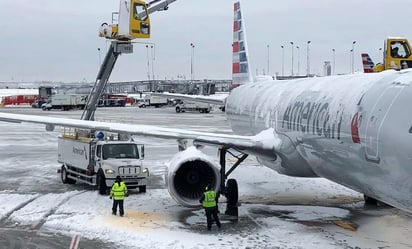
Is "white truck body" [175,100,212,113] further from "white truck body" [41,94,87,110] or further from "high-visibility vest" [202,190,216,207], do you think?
"high-visibility vest" [202,190,216,207]

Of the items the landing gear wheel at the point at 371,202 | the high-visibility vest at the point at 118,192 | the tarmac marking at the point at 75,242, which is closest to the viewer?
the tarmac marking at the point at 75,242

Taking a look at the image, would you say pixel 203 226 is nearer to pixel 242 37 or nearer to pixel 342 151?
pixel 342 151

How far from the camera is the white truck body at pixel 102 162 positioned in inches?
714

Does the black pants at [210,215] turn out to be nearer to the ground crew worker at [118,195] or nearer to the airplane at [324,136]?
the airplane at [324,136]

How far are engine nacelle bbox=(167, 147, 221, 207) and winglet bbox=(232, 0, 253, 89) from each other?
10.3m

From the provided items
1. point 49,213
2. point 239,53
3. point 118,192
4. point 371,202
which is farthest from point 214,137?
point 239,53

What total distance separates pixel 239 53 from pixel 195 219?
479 inches

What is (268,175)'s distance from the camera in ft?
73.4

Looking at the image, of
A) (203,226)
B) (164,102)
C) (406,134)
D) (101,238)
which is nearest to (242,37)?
(203,226)

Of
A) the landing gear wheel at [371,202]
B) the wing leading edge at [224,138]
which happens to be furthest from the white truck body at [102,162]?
the landing gear wheel at [371,202]

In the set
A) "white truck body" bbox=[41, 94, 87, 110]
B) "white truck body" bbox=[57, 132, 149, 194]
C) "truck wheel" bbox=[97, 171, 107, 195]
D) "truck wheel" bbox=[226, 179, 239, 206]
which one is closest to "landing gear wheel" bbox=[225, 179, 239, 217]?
"truck wheel" bbox=[226, 179, 239, 206]

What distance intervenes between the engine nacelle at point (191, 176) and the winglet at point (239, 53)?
1025 centimetres

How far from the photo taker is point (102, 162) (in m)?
18.5

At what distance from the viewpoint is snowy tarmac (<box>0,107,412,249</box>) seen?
12.4m
